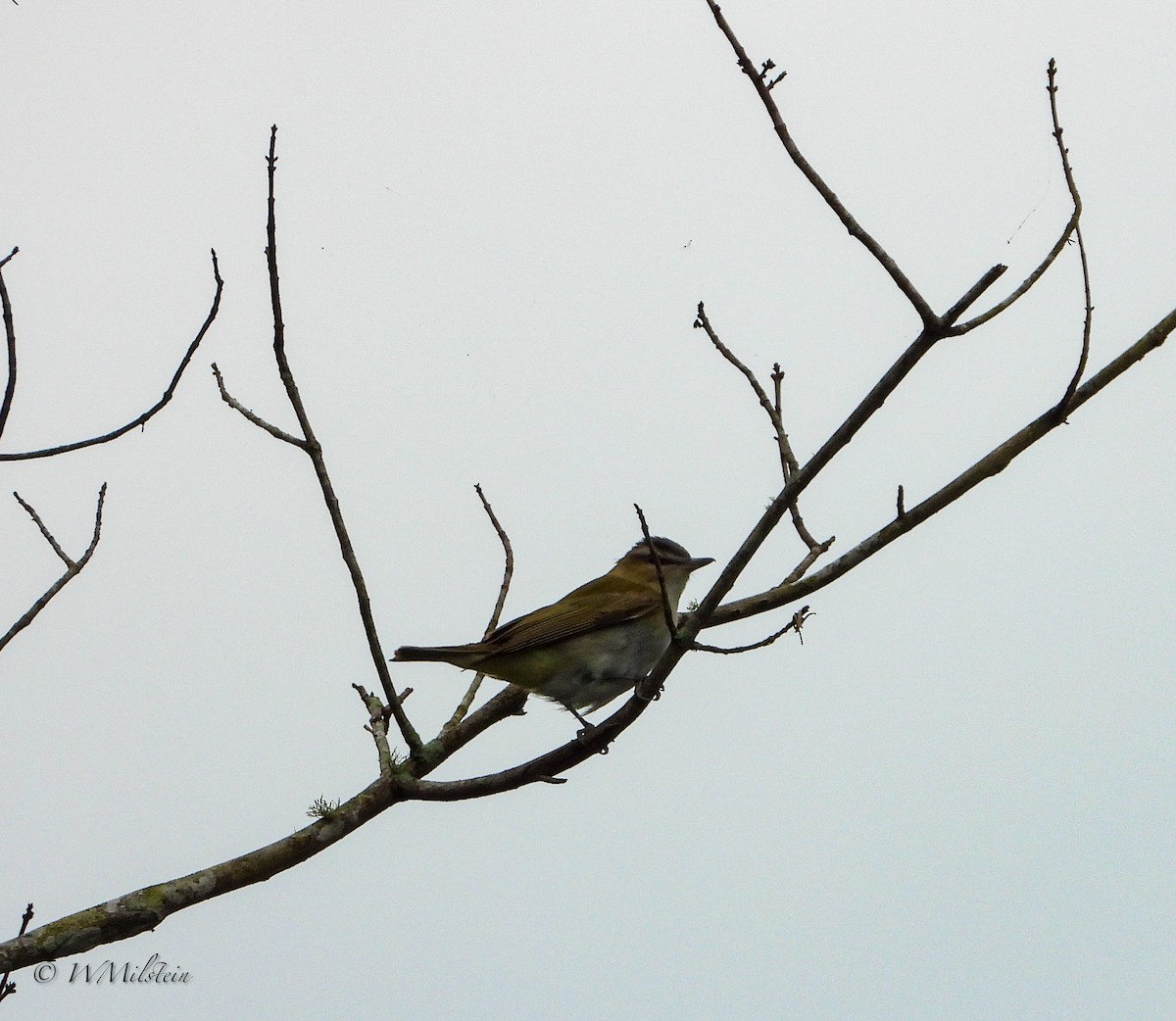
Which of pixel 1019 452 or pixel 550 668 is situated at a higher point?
pixel 550 668

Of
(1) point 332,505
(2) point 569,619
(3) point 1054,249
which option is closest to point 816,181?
(3) point 1054,249

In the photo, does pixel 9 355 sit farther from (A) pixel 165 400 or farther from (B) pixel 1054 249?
(B) pixel 1054 249

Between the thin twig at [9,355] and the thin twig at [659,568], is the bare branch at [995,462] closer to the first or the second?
the thin twig at [659,568]

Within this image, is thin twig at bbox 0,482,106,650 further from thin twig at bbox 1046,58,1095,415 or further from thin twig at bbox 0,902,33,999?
thin twig at bbox 1046,58,1095,415

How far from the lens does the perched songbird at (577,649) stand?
19.0ft

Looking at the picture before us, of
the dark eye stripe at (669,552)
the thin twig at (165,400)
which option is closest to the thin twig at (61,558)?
the thin twig at (165,400)

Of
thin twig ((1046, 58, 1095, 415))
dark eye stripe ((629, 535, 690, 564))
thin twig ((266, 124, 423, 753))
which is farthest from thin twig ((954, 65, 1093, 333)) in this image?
dark eye stripe ((629, 535, 690, 564))

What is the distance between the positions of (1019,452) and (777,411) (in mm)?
1373

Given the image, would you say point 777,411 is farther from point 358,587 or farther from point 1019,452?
point 358,587

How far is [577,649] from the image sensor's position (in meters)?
6.10

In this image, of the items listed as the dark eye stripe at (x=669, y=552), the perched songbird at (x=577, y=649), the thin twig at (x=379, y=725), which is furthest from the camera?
the dark eye stripe at (x=669, y=552)

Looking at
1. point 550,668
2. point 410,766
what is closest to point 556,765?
point 410,766

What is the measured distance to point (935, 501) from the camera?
420 centimetres

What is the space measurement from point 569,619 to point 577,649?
159 millimetres
